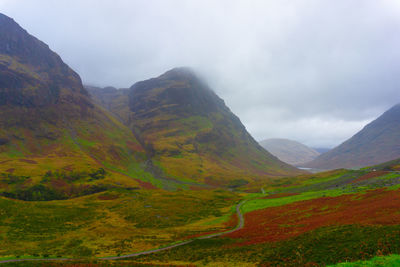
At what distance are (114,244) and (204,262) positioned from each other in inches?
1137

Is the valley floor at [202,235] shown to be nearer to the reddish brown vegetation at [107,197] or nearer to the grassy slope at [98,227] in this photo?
the grassy slope at [98,227]

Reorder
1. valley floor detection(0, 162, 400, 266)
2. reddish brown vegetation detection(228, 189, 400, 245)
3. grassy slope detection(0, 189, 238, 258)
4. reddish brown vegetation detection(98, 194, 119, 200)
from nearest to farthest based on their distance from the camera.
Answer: valley floor detection(0, 162, 400, 266) → reddish brown vegetation detection(228, 189, 400, 245) → grassy slope detection(0, 189, 238, 258) → reddish brown vegetation detection(98, 194, 119, 200)

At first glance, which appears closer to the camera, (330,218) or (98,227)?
(330,218)

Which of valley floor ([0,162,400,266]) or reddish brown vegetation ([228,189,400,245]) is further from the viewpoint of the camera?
reddish brown vegetation ([228,189,400,245])

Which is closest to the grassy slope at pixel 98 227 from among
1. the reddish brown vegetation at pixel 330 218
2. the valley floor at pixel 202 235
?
the valley floor at pixel 202 235

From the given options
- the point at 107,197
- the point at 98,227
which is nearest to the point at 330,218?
the point at 98,227

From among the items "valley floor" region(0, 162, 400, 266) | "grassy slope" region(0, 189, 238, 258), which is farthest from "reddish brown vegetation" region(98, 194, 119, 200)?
"valley floor" region(0, 162, 400, 266)

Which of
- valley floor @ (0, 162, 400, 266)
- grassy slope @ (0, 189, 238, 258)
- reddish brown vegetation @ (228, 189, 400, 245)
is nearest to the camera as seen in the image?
valley floor @ (0, 162, 400, 266)

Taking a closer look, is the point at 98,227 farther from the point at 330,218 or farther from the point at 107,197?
the point at 330,218

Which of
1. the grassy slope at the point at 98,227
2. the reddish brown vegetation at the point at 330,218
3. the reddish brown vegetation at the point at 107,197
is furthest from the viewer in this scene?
the reddish brown vegetation at the point at 107,197

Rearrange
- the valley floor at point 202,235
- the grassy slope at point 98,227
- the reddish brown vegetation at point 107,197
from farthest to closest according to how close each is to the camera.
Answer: the reddish brown vegetation at point 107,197
the grassy slope at point 98,227
the valley floor at point 202,235

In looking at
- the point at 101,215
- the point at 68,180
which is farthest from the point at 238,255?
the point at 68,180

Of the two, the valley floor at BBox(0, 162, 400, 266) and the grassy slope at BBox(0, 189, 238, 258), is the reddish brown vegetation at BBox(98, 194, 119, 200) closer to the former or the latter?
the grassy slope at BBox(0, 189, 238, 258)

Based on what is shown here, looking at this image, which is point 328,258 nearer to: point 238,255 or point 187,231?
point 238,255
